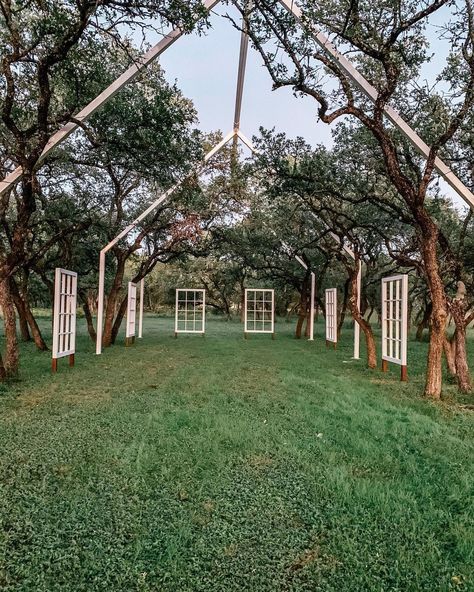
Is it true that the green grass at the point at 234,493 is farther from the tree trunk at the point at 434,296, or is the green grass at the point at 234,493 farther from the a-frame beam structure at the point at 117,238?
the a-frame beam structure at the point at 117,238

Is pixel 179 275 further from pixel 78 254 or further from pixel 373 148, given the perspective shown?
pixel 373 148

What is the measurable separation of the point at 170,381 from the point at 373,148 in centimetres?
490

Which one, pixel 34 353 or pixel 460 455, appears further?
pixel 34 353

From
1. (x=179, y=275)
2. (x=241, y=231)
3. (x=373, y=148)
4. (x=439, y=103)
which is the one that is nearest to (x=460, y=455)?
(x=439, y=103)

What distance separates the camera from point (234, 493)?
252 centimetres

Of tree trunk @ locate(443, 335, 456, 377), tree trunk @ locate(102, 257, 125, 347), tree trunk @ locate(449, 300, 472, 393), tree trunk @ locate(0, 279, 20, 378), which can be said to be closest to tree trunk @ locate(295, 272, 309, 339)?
tree trunk @ locate(102, 257, 125, 347)

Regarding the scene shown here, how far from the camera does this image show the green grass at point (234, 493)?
1.83 m

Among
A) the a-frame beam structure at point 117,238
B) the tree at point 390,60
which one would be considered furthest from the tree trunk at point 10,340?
the tree at point 390,60

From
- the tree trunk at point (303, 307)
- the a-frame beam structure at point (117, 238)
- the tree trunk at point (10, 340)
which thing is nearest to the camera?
the tree trunk at point (10, 340)

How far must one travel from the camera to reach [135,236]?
37.0 feet

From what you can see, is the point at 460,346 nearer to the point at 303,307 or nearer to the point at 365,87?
the point at 365,87

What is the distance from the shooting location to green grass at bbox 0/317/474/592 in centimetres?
183

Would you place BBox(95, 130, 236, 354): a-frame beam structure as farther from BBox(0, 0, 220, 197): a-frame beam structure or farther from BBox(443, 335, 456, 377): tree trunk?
BBox(443, 335, 456, 377): tree trunk

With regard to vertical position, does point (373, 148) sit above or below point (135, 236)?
above
